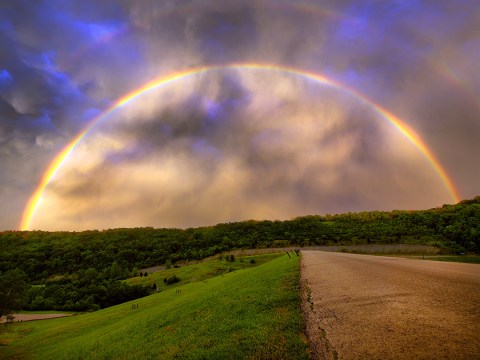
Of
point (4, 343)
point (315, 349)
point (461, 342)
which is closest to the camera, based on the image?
point (461, 342)

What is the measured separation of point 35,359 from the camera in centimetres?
3347

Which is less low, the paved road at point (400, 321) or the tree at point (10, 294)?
the paved road at point (400, 321)

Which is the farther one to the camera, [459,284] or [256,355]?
[459,284]

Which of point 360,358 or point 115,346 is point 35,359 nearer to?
point 115,346

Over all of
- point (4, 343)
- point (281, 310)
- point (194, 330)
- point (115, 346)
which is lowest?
point (4, 343)

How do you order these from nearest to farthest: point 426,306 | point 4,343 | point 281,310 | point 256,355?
point 256,355, point 426,306, point 281,310, point 4,343

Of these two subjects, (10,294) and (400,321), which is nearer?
(400,321)

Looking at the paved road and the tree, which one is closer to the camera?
the paved road

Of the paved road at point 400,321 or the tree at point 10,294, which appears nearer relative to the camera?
the paved road at point 400,321

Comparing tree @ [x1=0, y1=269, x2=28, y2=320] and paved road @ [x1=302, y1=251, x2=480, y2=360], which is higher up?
paved road @ [x1=302, y1=251, x2=480, y2=360]

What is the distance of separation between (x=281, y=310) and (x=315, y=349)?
6.45m

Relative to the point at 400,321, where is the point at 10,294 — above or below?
below

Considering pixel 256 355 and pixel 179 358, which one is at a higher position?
pixel 256 355

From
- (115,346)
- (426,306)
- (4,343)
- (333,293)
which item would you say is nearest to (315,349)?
(426,306)
